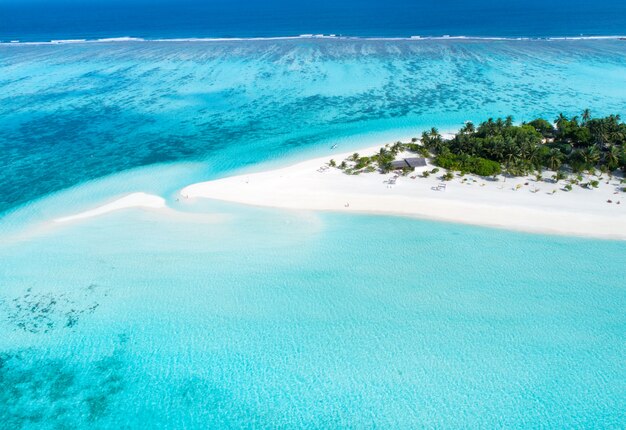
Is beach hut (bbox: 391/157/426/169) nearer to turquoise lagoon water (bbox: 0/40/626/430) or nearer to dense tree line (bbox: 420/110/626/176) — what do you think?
dense tree line (bbox: 420/110/626/176)

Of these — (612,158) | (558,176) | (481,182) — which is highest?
(612,158)

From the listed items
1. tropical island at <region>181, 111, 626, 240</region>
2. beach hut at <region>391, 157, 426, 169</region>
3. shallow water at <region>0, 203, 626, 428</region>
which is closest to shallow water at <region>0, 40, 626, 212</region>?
tropical island at <region>181, 111, 626, 240</region>

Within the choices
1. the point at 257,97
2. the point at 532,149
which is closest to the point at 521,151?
the point at 532,149

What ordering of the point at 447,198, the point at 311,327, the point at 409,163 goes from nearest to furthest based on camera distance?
the point at 311,327 → the point at 447,198 → the point at 409,163

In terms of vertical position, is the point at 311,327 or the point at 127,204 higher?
the point at 127,204

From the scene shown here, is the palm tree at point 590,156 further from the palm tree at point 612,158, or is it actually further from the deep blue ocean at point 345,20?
the deep blue ocean at point 345,20

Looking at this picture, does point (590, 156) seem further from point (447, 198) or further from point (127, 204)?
point (127, 204)

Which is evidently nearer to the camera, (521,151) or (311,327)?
(311,327)

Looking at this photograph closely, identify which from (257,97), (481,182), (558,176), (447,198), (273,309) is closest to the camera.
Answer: (273,309)
